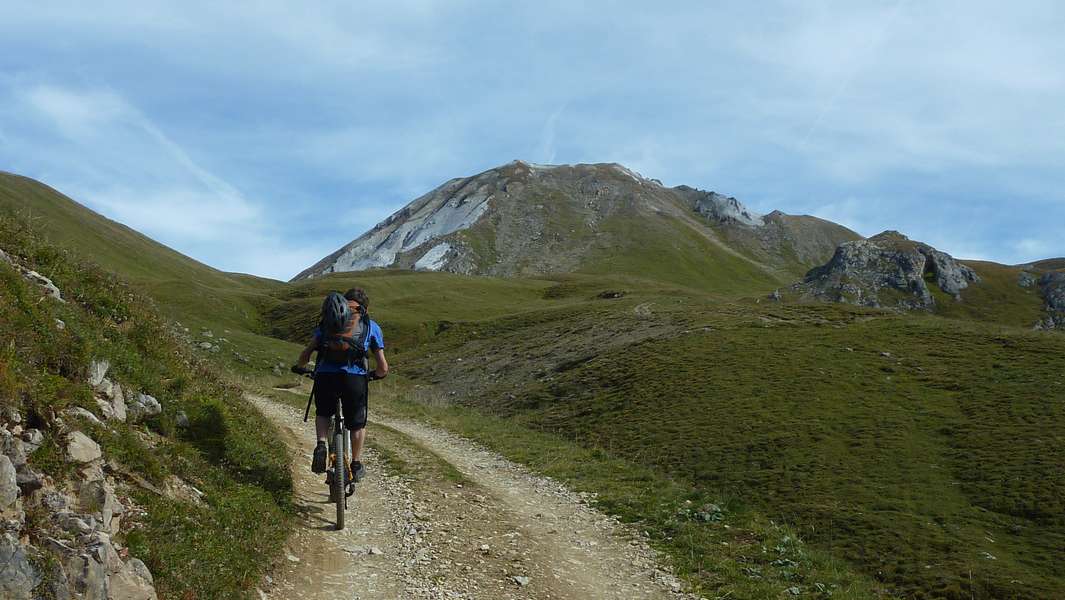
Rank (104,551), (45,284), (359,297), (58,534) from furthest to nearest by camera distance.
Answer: (359,297) → (45,284) → (104,551) → (58,534)

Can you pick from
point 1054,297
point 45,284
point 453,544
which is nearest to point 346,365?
point 453,544

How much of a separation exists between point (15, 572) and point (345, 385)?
Answer: 19.0 ft

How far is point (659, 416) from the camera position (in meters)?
30.5

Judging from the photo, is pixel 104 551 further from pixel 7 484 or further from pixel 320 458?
pixel 320 458

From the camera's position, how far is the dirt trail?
31.1 feet

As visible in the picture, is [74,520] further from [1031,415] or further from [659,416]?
[1031,415]

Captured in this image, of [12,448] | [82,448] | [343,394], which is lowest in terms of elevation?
[82,448]

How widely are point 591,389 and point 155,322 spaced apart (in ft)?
85.8

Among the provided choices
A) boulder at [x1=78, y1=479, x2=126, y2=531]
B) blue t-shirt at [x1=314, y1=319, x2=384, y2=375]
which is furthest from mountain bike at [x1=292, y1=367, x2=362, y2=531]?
boulder at [x1=78, y1=479, x2=126, y2=531]

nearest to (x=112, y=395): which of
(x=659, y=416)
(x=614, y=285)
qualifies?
(x=659, y=416)

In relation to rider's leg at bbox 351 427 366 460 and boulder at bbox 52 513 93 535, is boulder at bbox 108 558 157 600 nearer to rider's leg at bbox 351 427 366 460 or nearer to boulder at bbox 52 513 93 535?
boulder at bbox 52 513 93 535

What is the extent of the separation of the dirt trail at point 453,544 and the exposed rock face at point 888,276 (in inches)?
3953

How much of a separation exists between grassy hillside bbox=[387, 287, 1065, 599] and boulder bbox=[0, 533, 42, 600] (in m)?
10.2

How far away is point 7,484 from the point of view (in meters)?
5.98
